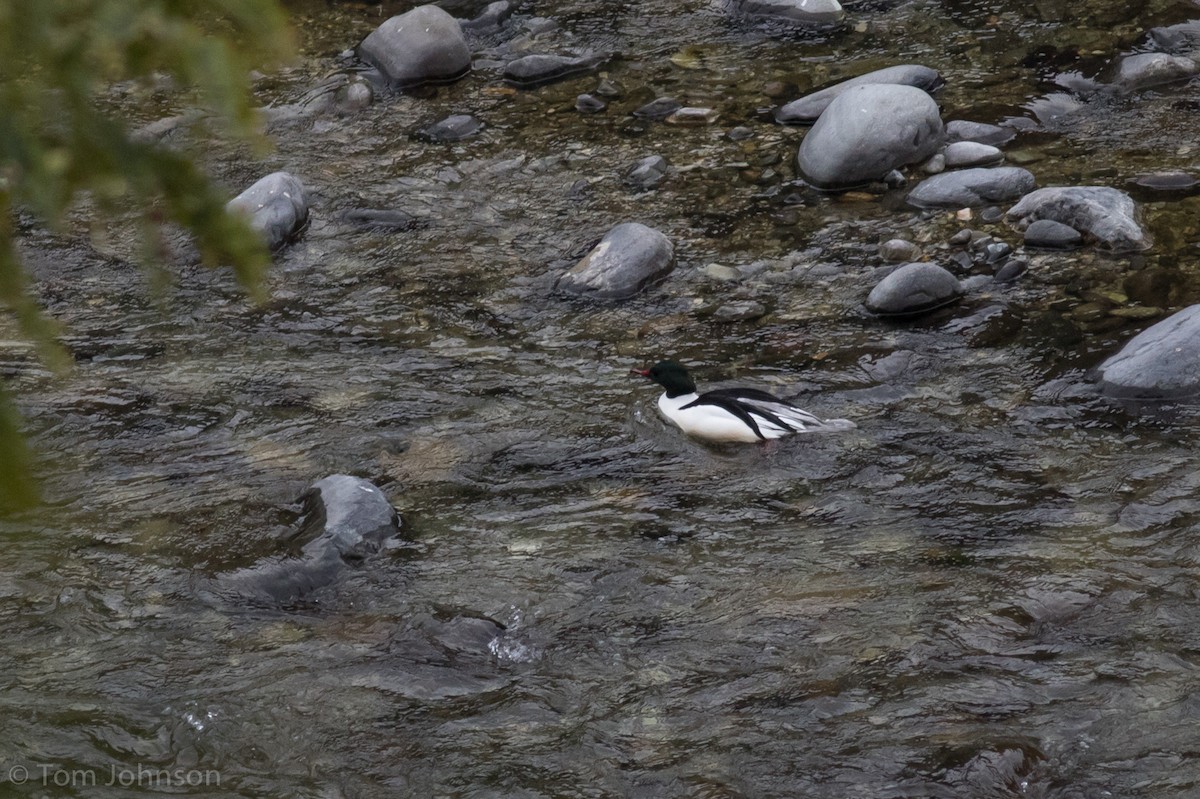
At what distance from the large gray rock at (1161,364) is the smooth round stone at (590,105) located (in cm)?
472

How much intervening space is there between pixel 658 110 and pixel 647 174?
3.52 ft

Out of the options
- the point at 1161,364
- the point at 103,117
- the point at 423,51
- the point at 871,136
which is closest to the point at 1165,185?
the point at 871,136

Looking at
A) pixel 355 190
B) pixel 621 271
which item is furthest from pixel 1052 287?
pixel 355 190

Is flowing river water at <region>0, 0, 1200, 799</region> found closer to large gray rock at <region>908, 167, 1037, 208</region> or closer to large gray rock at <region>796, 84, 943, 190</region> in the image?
large gray rock at <region>908, 167, 1037, 208</region>

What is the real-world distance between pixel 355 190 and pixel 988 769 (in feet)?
20.4

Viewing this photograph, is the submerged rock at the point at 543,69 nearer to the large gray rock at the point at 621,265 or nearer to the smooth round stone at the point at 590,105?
the smooth round stone at the point at 590,105

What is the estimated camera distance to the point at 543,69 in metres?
10.1

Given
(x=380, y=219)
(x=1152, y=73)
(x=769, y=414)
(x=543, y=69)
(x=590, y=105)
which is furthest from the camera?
(x=543, y=69)

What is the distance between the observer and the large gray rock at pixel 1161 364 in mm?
5805

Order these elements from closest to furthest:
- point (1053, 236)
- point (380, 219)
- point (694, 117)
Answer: point (1053, 236) < point (380, 219) < point (694, 117)

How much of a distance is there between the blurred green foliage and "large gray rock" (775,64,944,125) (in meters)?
7.61

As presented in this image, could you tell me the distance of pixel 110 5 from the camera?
1642 mm

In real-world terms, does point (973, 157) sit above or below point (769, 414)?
above

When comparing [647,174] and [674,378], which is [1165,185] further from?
[674,378]
